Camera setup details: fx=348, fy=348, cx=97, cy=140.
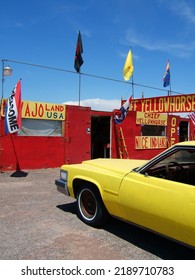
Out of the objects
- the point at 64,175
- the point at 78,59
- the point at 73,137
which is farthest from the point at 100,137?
the point at 64,175

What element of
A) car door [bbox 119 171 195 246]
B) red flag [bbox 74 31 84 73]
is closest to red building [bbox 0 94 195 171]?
red flag [bbox 74 31 84 73]

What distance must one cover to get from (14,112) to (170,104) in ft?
38.4

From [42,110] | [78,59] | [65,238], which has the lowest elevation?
[65,238]

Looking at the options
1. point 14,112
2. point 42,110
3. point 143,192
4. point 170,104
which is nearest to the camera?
point 143,192

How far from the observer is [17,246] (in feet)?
15.5

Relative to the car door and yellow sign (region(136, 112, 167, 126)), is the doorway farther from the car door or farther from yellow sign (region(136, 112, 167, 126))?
the car door

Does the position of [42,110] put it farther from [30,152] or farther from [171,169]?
[171,169]

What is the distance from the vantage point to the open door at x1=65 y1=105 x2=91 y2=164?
13.3 m

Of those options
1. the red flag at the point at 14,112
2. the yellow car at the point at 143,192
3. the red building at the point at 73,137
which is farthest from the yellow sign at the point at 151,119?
the yellow car at the point at 143,192

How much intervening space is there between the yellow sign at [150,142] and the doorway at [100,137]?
1622mm

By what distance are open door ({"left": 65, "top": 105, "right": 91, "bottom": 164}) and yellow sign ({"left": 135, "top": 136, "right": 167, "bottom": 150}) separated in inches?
137

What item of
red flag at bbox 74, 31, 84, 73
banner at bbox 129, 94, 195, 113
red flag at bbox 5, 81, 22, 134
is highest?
red flag at bbox 74, 31, 84, 73

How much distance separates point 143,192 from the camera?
14.8ft
